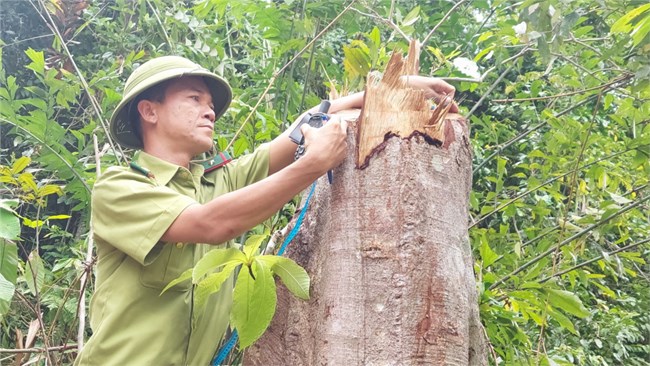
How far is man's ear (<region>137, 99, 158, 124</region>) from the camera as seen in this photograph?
201cm

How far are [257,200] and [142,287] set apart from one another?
0.44 metres

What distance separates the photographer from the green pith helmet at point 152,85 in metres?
1.94

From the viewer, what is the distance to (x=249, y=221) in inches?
62.2

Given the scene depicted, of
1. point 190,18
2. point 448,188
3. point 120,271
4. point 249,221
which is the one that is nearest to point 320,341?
point 249,221

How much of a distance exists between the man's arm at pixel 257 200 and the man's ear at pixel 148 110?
20.8 inches

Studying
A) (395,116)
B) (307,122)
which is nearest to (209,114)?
(307,122)

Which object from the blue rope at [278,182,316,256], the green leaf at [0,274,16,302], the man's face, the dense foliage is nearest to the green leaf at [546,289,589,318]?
the dense foliage

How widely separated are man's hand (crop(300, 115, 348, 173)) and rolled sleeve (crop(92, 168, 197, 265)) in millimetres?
340

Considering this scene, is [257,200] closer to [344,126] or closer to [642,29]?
[344,126]

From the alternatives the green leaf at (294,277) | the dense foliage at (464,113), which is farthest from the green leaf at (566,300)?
the green leaf at (294,277)

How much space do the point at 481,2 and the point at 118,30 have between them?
3.15 m

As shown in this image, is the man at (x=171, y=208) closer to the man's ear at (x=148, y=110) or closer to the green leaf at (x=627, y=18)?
the man's ear at (x=148, y=110)

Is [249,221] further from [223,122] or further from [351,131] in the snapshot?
[223,122]

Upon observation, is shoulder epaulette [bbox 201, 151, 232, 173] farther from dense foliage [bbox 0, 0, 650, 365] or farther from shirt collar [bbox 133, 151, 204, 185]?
dense foliage [bbox 0, 0, 650, 365]
